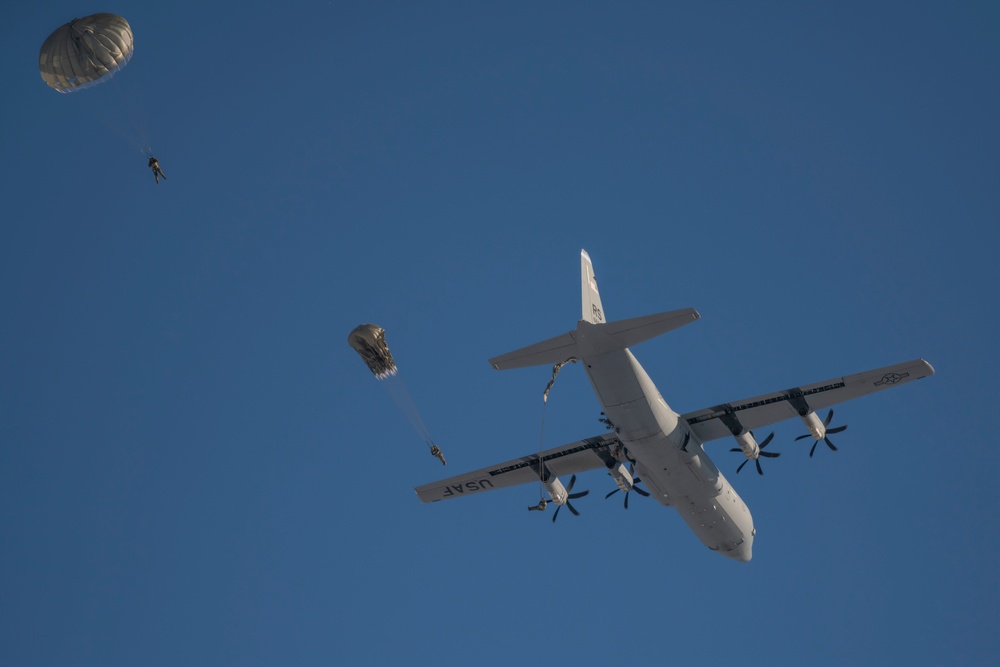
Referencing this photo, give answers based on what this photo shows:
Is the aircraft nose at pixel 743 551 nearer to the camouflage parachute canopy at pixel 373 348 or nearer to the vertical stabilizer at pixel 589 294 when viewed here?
the vertical stabilizer at pixel 589 294

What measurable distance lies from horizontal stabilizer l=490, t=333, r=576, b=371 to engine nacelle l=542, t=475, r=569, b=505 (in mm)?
10643

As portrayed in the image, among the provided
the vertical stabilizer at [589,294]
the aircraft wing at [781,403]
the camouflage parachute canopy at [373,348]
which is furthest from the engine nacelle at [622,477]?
the camouflage parachute canopy at [373,348]

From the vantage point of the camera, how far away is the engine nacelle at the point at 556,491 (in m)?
48.1

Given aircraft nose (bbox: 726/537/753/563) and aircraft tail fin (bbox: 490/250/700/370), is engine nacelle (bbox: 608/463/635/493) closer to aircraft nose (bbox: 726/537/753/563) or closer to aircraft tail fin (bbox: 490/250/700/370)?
aircraft nose (bbox: 726/537/753/563)

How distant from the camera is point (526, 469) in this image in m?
49.1

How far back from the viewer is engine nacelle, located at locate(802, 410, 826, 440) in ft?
146

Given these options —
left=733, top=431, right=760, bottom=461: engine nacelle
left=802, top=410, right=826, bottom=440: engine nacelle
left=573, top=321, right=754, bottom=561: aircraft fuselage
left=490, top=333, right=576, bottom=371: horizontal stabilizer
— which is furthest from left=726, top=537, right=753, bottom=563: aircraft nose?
left=490, top=333, right=576, bottom=371: horizontal stabilizer

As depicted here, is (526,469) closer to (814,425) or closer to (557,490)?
(557,490)

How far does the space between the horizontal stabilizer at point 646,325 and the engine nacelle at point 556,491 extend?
463 inches

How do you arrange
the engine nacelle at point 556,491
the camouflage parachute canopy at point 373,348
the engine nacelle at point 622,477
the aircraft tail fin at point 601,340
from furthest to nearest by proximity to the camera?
the engine nacelle at point 556,491 < the engine nacelle at point 622,477 < the camouflage parachute canopy at point 373,348 < the aircraft tail fin at point 601,340

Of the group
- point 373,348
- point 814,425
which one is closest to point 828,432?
point 814,425

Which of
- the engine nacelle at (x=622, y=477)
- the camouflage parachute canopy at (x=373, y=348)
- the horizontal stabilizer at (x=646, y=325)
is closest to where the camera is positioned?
the horizontal stabilizer at (x=646, y=325)

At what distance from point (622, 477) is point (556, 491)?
2.91 meters

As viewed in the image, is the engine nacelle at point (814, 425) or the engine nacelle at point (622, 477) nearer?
the engine nacelle at point (814, 425)
